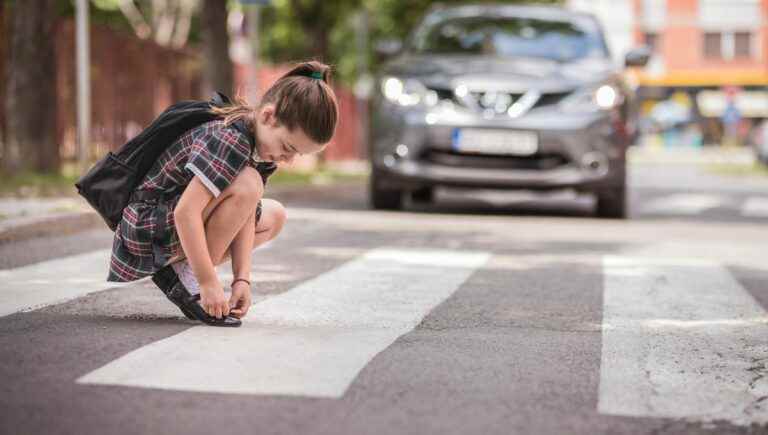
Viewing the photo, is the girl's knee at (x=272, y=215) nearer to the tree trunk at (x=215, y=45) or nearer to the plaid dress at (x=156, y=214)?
the plaid dress at (x=156, y=214)

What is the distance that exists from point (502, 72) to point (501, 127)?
51cm

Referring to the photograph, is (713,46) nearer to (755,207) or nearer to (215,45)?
(215,45)

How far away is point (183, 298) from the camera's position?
14.9 feet

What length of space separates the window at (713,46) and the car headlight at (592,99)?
5444cm

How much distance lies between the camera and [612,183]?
34.3ft

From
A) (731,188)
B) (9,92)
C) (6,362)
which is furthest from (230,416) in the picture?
(731,188)

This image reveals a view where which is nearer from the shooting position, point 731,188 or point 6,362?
Answer: point 6,362

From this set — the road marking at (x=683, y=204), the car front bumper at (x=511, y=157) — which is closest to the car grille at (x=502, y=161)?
the car front bumper at (x=511, y=157)

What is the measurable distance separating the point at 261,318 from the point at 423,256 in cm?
257

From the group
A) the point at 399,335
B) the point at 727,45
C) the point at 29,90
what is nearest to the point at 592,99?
Result: the point at 29,90

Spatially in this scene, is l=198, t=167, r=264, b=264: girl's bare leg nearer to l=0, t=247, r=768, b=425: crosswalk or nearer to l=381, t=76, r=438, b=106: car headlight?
l=0, t=247, r=768, b=425: crosswalk

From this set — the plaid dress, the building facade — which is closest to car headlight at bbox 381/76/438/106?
the plaid dress

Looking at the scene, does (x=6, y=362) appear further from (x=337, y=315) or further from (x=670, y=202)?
(x=670, y=202)

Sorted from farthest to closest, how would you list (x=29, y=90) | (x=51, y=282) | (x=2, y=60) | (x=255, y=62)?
(x=255, y=62), (x=2, y=60), (x=29, y=90), (x=51, y=282)
